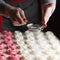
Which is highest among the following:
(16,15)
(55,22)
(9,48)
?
(16,15)

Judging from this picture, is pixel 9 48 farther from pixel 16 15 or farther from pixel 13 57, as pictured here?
pixel 16 15

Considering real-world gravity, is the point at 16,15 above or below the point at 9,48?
above

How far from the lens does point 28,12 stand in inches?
60.6

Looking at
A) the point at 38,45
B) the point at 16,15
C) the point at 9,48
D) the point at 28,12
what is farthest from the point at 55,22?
the point at 16,15

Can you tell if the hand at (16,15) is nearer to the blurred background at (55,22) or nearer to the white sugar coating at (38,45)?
the white sugar coating at (38,45)

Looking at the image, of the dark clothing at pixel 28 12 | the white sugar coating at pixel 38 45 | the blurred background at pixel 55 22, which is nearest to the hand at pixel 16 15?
the white sugar coating at pixel 38 45

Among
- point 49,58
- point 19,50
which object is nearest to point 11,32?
point 19,50

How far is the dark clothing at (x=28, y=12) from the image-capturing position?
1.48 metres

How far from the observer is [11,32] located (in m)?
1.45

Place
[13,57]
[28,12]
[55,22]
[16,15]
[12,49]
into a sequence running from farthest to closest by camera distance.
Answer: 1. [55,22]
2. [28,12]
3. [12,49]
4. [13,57]
5. [16,15]

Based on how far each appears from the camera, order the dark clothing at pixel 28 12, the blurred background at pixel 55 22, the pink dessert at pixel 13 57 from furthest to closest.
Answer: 1. the blurred background at pixel 55 22
2. the dark clothing at pixel 28 12
3. the pink dessert at pixel 13 57

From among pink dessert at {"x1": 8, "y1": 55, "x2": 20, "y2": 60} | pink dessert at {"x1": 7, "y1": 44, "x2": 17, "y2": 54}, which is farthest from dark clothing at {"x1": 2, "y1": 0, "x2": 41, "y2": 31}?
pink dessert at {"x1": 8, "y1": 55, "x2": 20, "y2": 60}

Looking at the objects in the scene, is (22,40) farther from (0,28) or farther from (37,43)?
(0,28)

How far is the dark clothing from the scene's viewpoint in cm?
148
